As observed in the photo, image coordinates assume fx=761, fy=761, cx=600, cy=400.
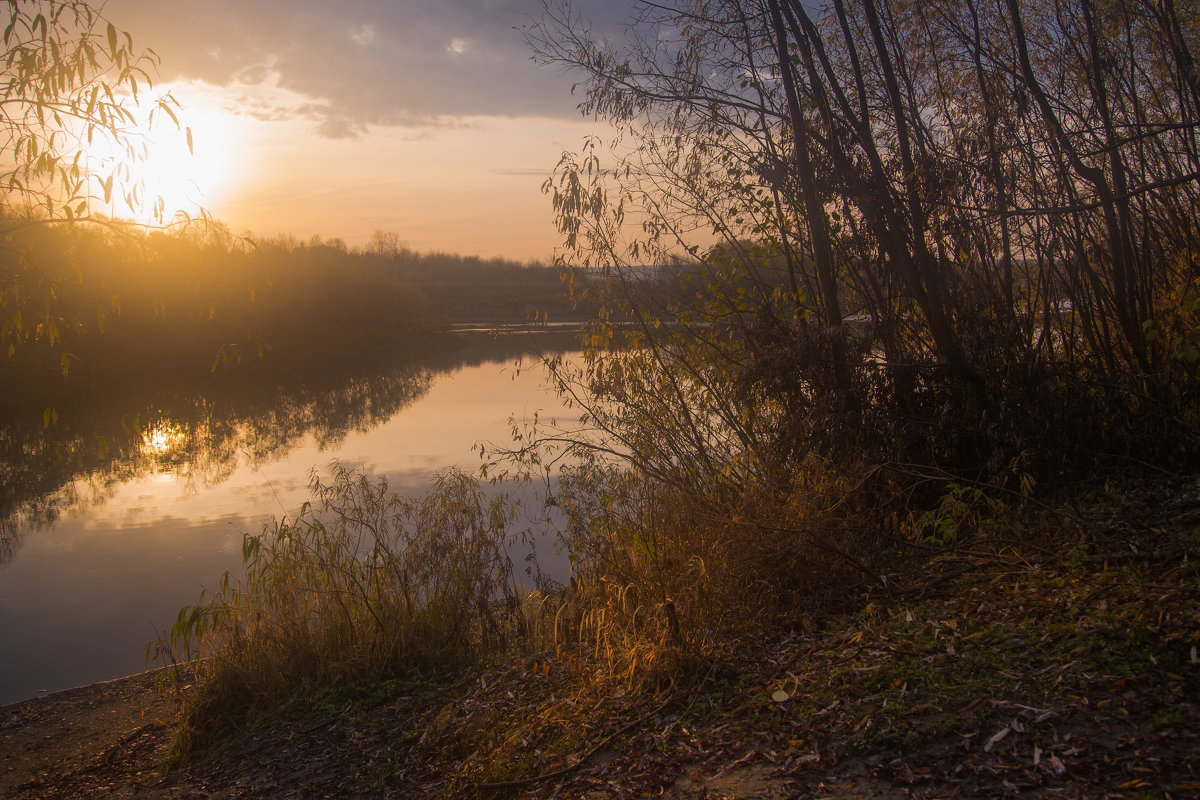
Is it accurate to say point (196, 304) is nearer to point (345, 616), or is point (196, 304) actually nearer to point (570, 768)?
point (345, 616)

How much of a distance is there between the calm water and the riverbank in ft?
7.68

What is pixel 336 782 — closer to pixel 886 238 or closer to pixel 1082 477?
pixel 1082 477

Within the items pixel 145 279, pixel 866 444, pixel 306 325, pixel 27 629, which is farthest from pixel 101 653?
pixel 306 325

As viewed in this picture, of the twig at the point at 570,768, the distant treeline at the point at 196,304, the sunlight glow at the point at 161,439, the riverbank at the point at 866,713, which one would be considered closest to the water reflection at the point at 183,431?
the sunlight glow at the point at 161,439

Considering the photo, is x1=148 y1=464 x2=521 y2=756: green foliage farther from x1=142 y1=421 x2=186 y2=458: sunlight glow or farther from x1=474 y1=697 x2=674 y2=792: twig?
x1=142 y1=421 x2=186 y2=458: sunlight glow

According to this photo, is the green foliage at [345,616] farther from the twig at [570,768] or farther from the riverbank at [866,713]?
the twig at [570,768]

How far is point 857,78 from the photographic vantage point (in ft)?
22.0

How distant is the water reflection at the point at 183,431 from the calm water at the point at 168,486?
0.06m

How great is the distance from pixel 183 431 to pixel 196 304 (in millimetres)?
17256

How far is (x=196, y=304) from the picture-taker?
4.93m

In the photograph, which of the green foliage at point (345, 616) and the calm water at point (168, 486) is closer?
the green foliage at point (345, 616)

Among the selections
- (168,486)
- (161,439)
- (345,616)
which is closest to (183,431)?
(161,439)

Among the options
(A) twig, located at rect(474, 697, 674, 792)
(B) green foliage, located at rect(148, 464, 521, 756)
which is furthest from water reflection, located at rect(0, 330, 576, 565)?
(A) twig, located at rect(474, 697, 674, 792)

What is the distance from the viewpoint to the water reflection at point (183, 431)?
1431 centimetres
